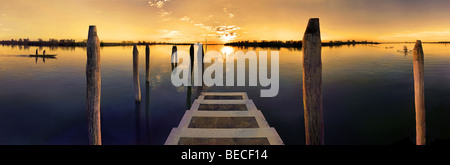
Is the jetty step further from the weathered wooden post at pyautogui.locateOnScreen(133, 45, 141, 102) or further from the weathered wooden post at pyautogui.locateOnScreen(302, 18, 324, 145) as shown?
the weathered wooden post at pyautogui.locateOnScreen(133, 45, 141, 102)

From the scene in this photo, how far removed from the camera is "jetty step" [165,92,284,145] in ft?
16.9

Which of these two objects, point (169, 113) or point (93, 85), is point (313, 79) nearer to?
point (93, 85)

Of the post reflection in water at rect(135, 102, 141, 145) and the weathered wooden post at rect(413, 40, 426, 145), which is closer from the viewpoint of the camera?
the weathered wooden post at rect(413, 40, 426, 145)

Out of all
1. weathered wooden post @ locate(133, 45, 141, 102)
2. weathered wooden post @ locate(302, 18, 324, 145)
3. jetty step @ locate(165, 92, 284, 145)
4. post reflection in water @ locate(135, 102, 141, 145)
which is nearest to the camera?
weathered wooden post @ locate(302, 18, 324, 145)

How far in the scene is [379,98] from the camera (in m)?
14.9

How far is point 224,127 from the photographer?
20.0 ft

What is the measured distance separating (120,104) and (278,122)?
808cm

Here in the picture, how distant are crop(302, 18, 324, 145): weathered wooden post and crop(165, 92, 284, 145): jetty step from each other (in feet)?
3.19

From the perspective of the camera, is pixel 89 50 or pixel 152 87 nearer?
pixel 89 50

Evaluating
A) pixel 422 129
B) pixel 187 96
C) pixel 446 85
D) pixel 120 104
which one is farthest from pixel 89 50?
pixel 446 85

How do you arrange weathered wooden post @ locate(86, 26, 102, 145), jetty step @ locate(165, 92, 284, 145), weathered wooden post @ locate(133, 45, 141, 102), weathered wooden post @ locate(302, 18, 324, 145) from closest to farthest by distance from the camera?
weathered wooden post @ locate(302, 18, 324, 145), weathered wooden post @ locate(86, 26, 102, 145), jetty step @ locate(165, 92, 284, 145), weathered wooden post @ locate(133, 45, 141, 102)

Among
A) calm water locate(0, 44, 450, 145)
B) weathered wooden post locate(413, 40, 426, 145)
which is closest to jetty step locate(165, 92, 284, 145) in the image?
calm water locate(0, 44, 450, 145)
